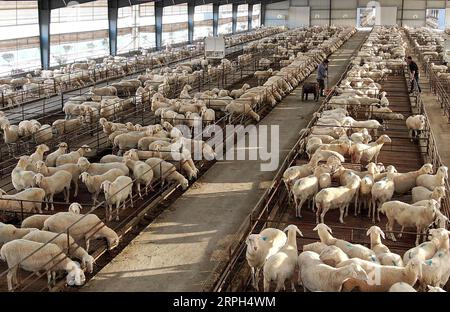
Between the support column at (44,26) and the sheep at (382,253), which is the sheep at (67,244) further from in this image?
the support column at (44,26)

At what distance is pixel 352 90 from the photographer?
931 inches

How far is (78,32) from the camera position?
39.8 metres

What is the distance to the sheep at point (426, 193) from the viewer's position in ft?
38.5

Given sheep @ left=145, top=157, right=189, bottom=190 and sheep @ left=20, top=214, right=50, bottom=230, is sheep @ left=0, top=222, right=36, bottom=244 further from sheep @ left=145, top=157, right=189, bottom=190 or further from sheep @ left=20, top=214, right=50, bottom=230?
sheep @ left=145, top=157, right=189, bottom=190

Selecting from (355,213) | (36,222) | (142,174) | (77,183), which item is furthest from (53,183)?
(355,213)

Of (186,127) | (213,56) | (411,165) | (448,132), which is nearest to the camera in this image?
(411,165)

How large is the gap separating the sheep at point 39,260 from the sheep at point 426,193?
7147 mm

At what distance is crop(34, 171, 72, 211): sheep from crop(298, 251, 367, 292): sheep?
6687mm

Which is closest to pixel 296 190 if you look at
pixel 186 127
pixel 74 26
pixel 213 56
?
pixel 186 127

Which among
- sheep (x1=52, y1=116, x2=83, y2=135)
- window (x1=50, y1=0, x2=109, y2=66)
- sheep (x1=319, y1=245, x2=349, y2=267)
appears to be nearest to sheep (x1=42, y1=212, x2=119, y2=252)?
sheep (x1=319, y1=245, x2=349, y2=267)

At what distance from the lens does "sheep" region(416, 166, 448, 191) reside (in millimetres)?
12664

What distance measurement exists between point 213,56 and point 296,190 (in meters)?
23.7

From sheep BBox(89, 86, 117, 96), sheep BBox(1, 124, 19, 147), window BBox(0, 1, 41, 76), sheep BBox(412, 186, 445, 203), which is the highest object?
window BBox(0, 1, 41, 76)
